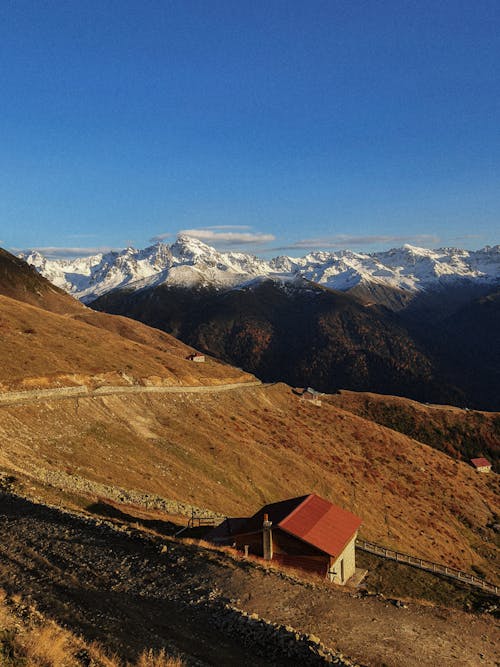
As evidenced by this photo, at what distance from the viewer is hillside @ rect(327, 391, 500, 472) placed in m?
132

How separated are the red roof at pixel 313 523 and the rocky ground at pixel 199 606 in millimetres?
8483

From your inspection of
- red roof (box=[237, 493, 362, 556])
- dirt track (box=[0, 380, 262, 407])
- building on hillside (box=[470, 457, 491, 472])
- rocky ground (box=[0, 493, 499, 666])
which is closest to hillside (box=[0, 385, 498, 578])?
dirt track (box=[0, 380, 262, 407])

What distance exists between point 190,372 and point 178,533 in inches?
2603

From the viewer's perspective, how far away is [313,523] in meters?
36.7

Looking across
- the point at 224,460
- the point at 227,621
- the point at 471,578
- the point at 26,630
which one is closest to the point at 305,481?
the point at 224,460

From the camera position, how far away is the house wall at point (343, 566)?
1380 inches

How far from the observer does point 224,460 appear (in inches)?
2496

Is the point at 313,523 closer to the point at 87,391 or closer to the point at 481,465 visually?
the point at 87,391

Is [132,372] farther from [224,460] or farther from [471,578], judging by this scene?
[471,578]

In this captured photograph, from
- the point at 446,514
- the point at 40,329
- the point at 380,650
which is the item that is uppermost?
the point at 40,329

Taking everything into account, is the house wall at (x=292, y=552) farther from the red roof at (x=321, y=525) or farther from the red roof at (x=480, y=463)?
the red roof at (x=480, y=463)

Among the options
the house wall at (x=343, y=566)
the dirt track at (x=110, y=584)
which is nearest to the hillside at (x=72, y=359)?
the dirt track at (x=110, y=584)

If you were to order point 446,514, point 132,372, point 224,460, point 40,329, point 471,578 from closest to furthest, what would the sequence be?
point 471,578 → point 224,460 → point 446,514 → point 132,372 → point 40,329

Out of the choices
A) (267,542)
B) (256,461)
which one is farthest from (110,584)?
(256,461)
